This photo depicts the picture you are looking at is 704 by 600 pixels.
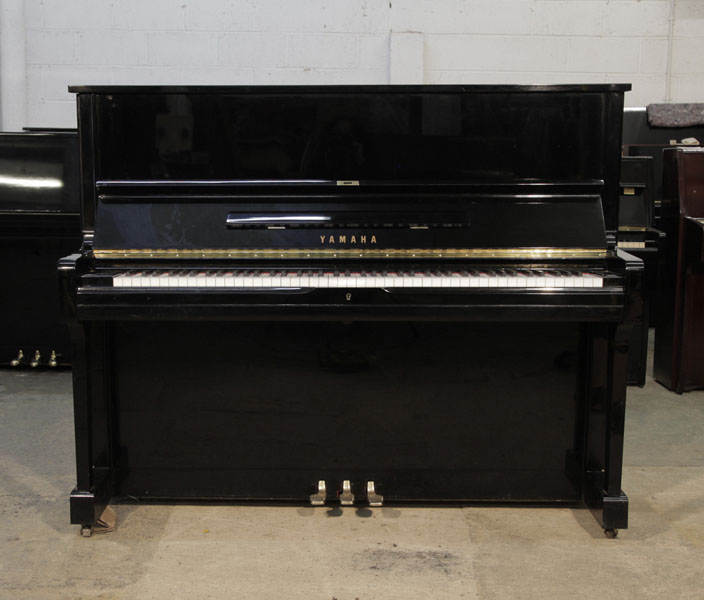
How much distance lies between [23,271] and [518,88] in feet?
10.0

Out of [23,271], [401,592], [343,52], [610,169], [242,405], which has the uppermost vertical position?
[343,52]

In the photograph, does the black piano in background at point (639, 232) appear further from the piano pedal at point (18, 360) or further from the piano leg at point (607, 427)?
the piano pedal at point (18, 360)

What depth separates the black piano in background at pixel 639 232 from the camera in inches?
162

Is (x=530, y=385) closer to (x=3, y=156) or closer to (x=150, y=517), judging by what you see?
(x=150, y=517)

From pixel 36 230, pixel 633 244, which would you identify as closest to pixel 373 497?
pixel 633 244

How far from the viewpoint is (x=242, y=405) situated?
2.68 m

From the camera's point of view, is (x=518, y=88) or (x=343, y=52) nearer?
(x=518, y=88)

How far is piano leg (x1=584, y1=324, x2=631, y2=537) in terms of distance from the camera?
2479 mm

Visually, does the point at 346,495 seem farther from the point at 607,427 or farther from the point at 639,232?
the point at 639,232

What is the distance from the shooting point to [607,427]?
8.30 feet

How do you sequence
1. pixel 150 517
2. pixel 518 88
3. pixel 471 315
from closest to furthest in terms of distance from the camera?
pixel 471 315, pixel 518 88, pixel 150 517

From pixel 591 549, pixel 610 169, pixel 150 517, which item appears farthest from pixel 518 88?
pixel 150 517

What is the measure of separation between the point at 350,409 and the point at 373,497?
0.29 meters

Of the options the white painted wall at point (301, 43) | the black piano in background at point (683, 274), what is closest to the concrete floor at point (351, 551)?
the black piano in background at point (683, 274)
